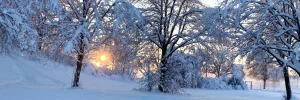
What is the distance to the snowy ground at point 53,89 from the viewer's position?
36.4 feet

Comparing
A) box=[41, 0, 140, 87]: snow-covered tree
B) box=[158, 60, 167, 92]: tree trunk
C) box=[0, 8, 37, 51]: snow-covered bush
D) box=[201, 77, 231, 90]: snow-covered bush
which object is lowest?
box=[201, 77, 231, 90]: snow-covered bush

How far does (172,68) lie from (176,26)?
7.58 ft

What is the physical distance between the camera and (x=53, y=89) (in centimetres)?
1292

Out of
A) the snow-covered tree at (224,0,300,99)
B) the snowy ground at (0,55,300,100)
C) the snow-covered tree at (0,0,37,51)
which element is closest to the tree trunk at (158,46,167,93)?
the snowy ground at (0,55,300,100)

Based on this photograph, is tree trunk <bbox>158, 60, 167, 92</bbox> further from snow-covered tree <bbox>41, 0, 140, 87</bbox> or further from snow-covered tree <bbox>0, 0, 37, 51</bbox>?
snow-covered tree <bbox>0, 0, 37, 51</bbox>

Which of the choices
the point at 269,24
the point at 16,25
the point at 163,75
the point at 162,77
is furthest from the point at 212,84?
the point at 16,25

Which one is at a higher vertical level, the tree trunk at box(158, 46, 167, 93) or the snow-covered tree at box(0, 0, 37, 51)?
the snow-covered tree at box(0, 0, 37, 51)

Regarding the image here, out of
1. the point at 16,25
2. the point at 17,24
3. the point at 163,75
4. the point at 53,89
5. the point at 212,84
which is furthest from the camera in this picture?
the point at 212,84

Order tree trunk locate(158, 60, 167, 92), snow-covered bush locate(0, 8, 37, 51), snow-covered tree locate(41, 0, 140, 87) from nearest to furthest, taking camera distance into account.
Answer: snow-covered bush locate(0, 8, 37, 51) < snow-covered tree locate(41, 0, 140, 87) < tree trunk locate(158, 60, 167, 92)

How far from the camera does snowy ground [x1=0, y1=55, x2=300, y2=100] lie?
437 inches

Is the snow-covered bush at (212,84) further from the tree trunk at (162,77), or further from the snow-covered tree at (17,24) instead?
the snow-covered tree at (17,24)

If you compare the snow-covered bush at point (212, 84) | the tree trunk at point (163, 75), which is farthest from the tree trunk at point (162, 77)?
the snow-covered bush at point (212, 84)

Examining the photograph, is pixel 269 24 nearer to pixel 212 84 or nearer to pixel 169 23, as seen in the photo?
pixel 169 23

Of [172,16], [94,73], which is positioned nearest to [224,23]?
[172,16]
